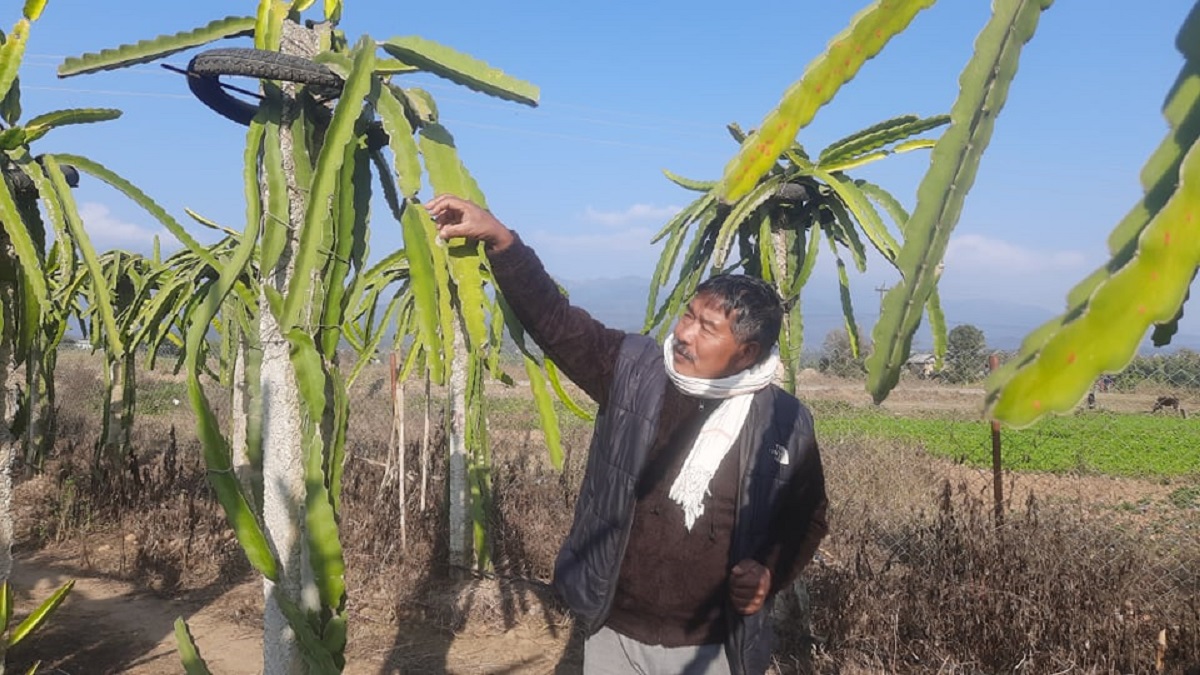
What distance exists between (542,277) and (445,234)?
0.33 meters

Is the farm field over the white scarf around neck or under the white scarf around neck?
under

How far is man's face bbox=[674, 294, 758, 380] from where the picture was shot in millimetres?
1896

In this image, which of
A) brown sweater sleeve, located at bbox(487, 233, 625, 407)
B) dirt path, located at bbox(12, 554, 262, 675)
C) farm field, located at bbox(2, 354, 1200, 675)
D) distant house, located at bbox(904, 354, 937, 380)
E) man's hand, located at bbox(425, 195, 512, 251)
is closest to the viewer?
man's hand, located at bbox(425, 195, 512, 251)

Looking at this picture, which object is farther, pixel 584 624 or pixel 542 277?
pixel 584 624

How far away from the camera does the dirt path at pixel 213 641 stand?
3.73 m

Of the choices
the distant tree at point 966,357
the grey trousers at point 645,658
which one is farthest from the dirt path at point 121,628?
the distant tree at point 966,357

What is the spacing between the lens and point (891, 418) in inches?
691

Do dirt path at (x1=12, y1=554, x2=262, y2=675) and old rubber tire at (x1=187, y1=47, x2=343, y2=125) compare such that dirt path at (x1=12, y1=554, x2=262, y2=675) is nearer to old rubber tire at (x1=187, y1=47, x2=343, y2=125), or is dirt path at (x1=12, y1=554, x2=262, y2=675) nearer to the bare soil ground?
the bare soil ground

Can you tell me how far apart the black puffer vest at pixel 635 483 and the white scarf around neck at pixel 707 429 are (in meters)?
0.03

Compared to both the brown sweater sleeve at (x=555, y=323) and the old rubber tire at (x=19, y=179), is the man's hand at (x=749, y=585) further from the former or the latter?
the old rubber tire at (x=19, y=179)

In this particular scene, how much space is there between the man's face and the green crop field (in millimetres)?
8578

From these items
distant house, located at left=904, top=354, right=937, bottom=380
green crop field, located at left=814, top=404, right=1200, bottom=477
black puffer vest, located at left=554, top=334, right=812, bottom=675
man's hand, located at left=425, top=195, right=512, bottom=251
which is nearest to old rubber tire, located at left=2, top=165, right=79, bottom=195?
man's hand, located at left=425, top=195, right=512, bottom=251

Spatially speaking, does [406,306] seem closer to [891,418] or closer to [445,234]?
[445,234]

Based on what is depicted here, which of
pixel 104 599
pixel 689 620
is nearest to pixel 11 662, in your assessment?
pixel 104 599
